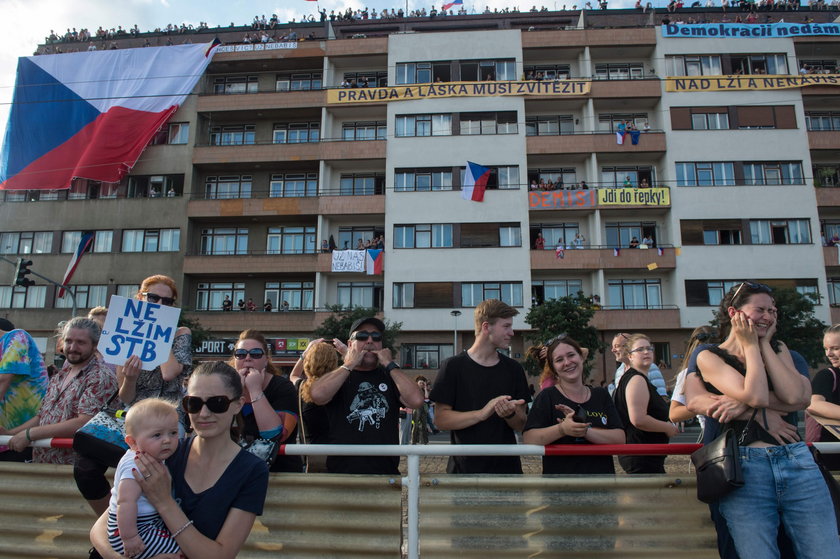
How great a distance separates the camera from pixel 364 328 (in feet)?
14.3

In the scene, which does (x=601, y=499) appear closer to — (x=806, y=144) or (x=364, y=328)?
(x=364, y=328)

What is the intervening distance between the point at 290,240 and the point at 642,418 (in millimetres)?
32844

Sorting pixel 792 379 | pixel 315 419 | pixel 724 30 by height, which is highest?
pixel 724 30

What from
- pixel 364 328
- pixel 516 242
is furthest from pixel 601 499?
pixel 516 242

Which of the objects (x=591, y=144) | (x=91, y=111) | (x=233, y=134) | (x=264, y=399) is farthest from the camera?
(x=233, y=134)

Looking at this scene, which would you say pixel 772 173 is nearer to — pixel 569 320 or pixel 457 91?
pixel 569 320

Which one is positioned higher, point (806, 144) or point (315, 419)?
point (806, 144)

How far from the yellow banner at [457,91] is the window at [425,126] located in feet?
4.09

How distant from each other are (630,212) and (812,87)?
44.6ft

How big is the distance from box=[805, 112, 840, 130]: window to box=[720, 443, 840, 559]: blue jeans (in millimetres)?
40771

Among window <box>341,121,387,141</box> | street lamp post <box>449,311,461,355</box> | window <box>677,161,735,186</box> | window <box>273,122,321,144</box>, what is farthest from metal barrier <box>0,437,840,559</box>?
window <box>273,122,321,144</box>

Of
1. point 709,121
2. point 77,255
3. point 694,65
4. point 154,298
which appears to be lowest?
point 154,298

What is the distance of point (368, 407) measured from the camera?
424cm

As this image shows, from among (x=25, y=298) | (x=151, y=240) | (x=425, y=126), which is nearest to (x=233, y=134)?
(x=151, y=240)
